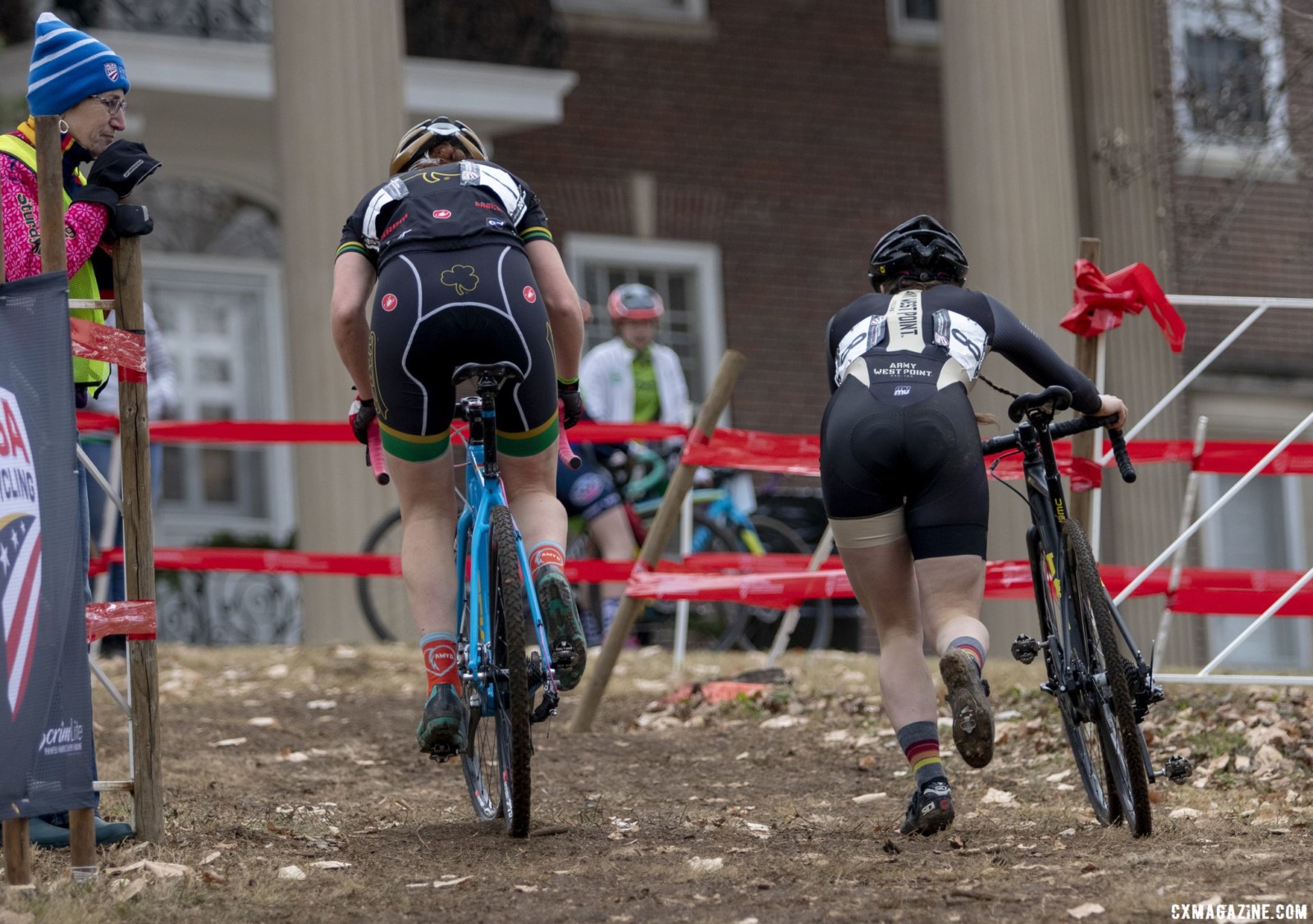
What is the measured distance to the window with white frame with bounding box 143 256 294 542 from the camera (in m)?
17.3

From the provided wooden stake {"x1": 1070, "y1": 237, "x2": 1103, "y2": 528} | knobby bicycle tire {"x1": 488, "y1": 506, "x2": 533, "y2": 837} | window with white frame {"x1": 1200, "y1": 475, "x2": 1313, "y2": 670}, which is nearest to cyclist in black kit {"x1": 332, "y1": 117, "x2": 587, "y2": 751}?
knobby bicycle tire {"x1": 488, "y1": 506, "x2": 533, "y2": 837}

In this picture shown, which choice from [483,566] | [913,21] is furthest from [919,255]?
[913,21]

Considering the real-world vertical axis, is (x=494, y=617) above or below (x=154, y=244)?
below

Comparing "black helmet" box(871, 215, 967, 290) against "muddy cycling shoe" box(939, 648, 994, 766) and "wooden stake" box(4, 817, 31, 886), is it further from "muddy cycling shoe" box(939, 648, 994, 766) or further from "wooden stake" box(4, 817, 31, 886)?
"wooden stake" box(4, 817, 31, 886)

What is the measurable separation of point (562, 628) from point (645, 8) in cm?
1382

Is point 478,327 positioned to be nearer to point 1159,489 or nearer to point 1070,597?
point 1070,597

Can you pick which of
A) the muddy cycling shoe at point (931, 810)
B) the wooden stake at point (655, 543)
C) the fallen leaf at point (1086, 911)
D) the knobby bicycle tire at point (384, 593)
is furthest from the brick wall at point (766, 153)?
the fallen leaf at point (1086, 911)

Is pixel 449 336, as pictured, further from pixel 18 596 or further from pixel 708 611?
pixel 708 611

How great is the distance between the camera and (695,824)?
6.36m

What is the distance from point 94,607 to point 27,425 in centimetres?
79

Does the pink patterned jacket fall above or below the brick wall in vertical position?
below

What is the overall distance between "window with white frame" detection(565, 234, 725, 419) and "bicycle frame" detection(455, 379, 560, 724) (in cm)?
1238

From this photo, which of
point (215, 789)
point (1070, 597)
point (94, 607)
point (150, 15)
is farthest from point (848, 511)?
point (150, 15)

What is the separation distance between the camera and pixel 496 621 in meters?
5.71
